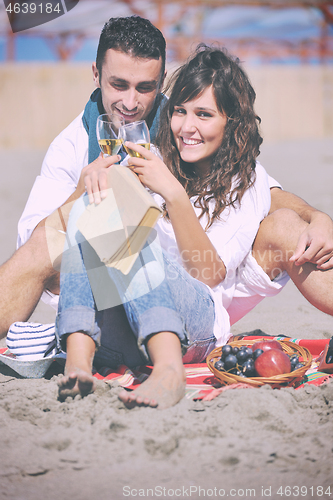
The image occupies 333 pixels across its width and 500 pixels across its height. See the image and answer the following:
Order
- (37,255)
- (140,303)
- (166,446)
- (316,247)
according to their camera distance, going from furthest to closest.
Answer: (37,255) → (316,247) → (140,303) → (166,446)

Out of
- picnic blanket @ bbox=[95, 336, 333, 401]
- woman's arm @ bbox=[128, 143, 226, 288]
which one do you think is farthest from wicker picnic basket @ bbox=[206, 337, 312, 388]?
woman's arm @ bbox=[128, 143, 226, 288]

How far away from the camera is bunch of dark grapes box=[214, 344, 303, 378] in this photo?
2.07m

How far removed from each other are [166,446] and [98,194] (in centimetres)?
97

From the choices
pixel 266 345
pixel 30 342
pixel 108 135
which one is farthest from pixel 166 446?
pixel 108 135

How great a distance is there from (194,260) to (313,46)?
20.9 m

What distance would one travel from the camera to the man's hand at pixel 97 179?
1.97 m

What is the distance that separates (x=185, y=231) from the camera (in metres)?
2.16

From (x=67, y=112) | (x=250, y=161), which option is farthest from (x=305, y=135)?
(x=250, y=161)

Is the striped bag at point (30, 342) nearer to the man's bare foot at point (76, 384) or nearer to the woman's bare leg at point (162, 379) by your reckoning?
the man's bare foot at point (76, 384)

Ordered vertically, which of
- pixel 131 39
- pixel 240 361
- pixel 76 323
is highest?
pixel 131 39

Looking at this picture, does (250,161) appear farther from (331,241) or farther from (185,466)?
(185,466)

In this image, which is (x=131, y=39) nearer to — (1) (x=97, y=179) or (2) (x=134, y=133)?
(2) (x=134, y=133)

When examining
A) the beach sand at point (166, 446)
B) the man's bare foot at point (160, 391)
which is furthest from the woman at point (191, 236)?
the beach sand at point (166, 446)

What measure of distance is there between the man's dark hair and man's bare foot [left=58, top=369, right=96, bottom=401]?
183cm
